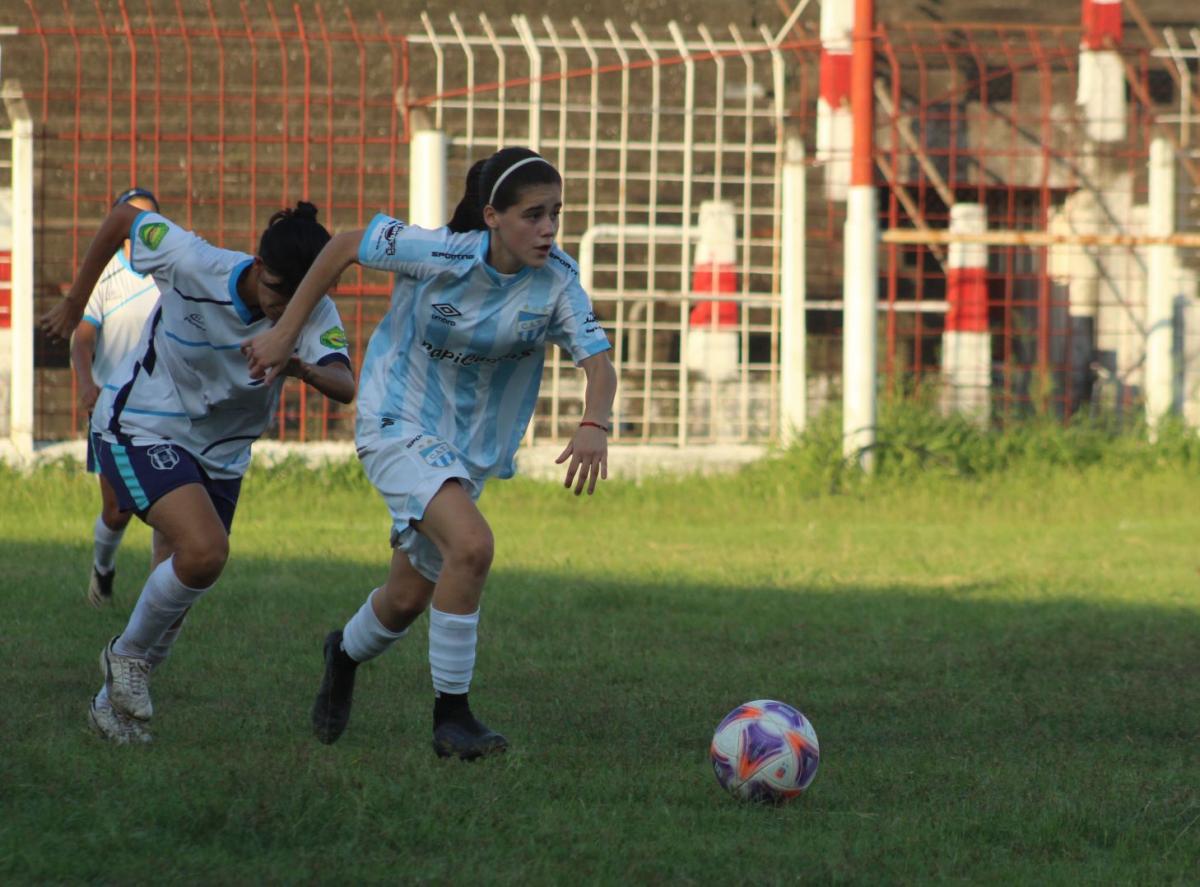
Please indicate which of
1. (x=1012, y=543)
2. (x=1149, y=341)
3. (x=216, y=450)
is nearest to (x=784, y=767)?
(x=216, y=450)

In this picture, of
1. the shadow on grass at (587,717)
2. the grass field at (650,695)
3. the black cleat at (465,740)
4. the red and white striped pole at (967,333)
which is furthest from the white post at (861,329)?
the black cleat at (465,740)

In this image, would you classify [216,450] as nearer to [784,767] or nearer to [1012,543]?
[784,767]

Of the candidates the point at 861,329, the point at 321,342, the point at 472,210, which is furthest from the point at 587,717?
the point at 861,329

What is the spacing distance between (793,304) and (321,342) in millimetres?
7556

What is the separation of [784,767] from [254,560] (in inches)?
205

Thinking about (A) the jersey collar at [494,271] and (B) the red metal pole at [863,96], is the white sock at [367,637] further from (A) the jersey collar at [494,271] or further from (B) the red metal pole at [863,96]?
(B) the red metal pole at [863,96]

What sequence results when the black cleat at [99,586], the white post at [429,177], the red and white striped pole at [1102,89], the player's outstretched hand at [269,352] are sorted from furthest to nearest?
the red and white striped pole at [1102,89] → the white post at [429,177] → the black cleat at [99,586] → the player's outstretched hand at [269,352]

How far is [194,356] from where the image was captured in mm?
5676

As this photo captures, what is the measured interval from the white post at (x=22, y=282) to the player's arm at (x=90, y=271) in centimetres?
644

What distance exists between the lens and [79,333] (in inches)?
329

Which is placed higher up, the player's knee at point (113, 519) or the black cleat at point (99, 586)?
the player's knee at point (113, 519)

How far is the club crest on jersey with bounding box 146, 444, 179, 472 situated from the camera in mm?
5578

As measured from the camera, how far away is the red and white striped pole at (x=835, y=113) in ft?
42.3

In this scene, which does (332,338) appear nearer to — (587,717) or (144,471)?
(144,471)
